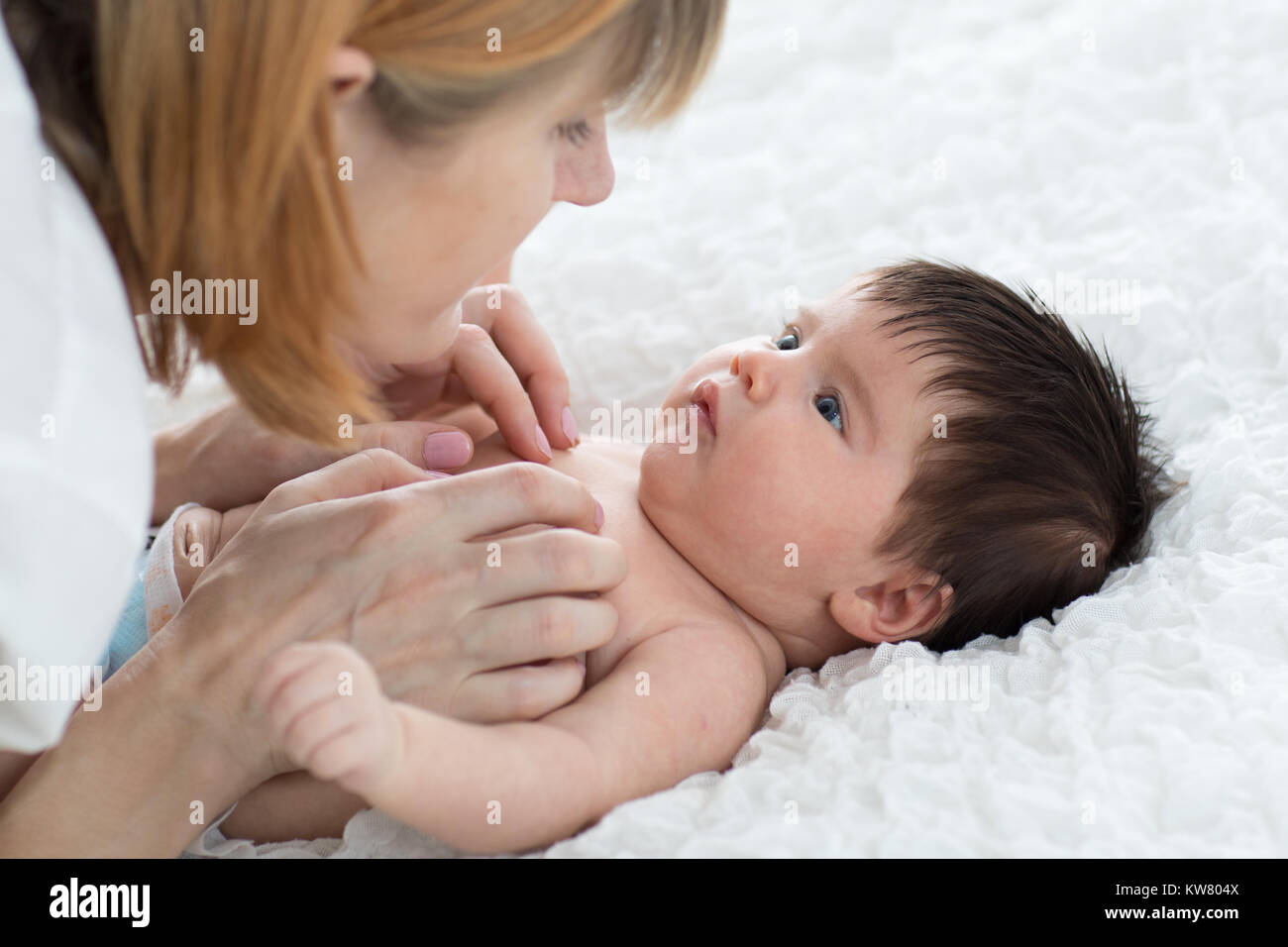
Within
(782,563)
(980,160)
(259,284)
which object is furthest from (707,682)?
(980,160)

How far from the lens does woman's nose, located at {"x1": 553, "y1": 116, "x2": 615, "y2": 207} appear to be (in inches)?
43.3

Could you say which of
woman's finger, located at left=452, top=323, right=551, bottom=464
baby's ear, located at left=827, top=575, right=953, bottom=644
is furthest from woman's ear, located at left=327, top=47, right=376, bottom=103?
baby's ear, located at left=827, top=575, right=953, bottom=644

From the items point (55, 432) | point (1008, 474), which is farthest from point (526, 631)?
point (1008, 474)

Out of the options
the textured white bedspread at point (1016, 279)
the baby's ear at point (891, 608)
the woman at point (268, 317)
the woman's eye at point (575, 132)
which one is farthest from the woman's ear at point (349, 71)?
the baby's ear at point (891, 608)

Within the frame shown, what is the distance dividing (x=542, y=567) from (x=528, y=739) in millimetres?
173

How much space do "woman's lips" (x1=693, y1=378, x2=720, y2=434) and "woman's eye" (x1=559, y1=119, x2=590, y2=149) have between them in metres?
0.41

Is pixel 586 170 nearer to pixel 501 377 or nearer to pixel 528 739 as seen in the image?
pixel 501 377

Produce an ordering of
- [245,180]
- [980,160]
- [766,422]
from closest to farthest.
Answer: [245,180] → [766,422] → [980,160]

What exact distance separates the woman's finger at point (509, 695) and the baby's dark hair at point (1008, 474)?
429 mm

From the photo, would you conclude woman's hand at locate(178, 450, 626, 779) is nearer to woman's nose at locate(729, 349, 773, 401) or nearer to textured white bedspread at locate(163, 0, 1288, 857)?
textured white bedspread at locate(163, 0, 1288, 857)

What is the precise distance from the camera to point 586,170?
1.11m

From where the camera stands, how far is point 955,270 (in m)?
1.48
